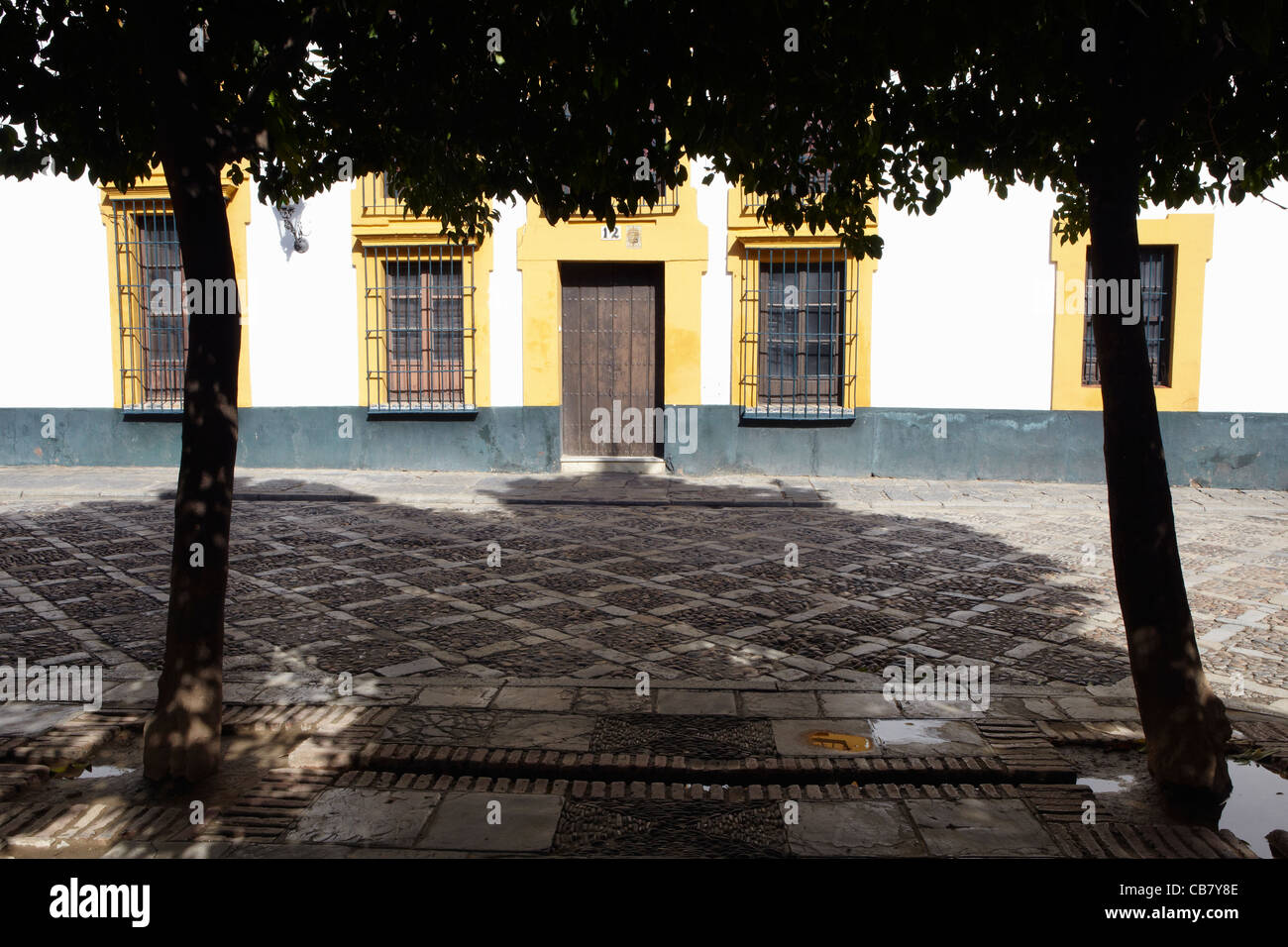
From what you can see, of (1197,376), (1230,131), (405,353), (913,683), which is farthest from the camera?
(405,353)

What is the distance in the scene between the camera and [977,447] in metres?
12.0

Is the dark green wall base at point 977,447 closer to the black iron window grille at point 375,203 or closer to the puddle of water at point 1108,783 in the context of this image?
the black iron window grille at point 375,203

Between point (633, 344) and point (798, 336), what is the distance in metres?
2.17

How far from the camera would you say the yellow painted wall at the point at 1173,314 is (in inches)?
451

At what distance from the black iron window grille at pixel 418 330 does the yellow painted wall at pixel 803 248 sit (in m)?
3.43

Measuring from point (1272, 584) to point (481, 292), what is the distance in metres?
9.19

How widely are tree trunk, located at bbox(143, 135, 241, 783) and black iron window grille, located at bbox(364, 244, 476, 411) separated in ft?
29.5

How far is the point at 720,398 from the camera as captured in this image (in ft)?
40.3

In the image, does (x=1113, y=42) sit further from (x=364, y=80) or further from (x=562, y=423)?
(x=562, y=423)

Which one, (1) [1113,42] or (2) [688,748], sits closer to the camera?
(1) [1113,42]

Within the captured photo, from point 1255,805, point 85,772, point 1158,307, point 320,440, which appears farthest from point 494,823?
point 1158,307

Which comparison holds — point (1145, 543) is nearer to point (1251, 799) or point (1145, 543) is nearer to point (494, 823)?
point (1251, 799)

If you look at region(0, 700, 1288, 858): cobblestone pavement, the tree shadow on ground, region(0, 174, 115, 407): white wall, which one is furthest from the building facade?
region(0, 700, 1288, 858): cobblestone pavement

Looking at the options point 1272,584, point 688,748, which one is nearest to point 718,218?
point 1272,584
